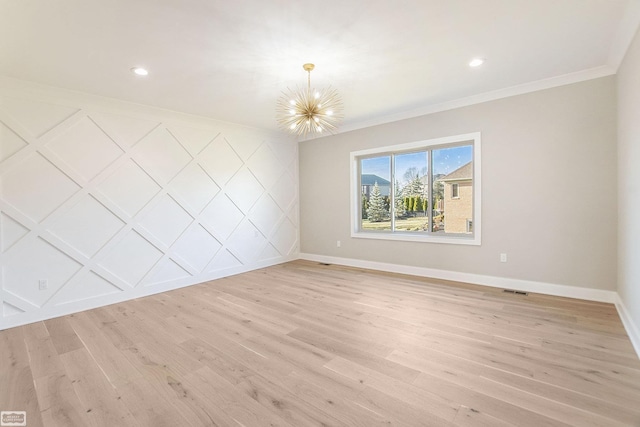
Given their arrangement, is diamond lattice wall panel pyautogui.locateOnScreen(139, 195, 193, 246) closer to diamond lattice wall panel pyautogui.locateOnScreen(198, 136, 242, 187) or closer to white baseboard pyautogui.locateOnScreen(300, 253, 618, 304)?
diamond lattice wall panel pyautogui.locateOnScreen(198, 136, 242, 187)

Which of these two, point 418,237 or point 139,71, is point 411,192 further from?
point 139,71

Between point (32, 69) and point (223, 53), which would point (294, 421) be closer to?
point (223, 53)

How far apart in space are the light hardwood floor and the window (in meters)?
1.34

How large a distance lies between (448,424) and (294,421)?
0.86 metres

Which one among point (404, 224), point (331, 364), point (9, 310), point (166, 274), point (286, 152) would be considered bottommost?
point (331, 364)

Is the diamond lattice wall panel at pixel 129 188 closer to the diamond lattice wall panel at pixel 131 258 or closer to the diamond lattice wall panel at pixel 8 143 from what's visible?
the diamond lattice wall panel at pixel 131 258

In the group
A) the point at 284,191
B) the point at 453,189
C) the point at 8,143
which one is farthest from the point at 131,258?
the point at 453,189

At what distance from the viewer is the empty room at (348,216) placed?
1943 mm

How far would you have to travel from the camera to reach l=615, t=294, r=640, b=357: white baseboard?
229 centimetres

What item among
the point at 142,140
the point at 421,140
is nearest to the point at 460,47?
the point at 421,140

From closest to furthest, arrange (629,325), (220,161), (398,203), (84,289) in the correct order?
(629,325) → (84,289) → (220,161) → (398,203)

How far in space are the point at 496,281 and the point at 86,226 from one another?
5.47 metres

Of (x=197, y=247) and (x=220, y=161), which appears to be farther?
(x=220, y=161)

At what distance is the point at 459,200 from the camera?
179 inches
